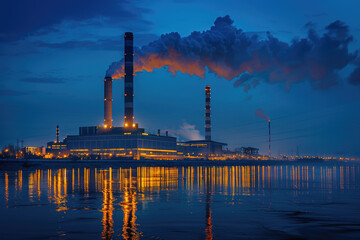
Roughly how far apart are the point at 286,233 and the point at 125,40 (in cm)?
14000

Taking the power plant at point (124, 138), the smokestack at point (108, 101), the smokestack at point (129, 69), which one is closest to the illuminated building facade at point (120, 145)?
the power plant at point (124, 138)

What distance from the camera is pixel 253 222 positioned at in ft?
67.4

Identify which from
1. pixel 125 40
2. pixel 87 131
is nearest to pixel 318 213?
pixel 125 40

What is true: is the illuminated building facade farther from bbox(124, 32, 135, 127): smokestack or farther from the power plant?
bbox(124, 32, 135, 127): smokestack

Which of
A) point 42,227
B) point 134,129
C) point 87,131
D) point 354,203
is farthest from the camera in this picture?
point 87,131

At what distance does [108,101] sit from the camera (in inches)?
6634

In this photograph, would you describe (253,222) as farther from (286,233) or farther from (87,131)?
(87,131)

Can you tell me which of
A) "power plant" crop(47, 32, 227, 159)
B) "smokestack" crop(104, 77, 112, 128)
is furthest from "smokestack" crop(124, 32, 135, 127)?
"smokestack" crop(104, 77, 112, 128)

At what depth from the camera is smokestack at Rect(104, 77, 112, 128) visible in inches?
6476

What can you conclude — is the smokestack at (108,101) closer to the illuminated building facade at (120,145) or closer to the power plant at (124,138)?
the power plant at (124,138)

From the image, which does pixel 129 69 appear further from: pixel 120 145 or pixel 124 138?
pixel 120 145

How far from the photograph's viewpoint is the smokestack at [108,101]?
164m

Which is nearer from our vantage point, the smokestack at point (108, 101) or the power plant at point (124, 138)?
the power plant at point (124, 138)

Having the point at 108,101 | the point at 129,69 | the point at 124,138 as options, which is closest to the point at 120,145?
the point at 124,138
